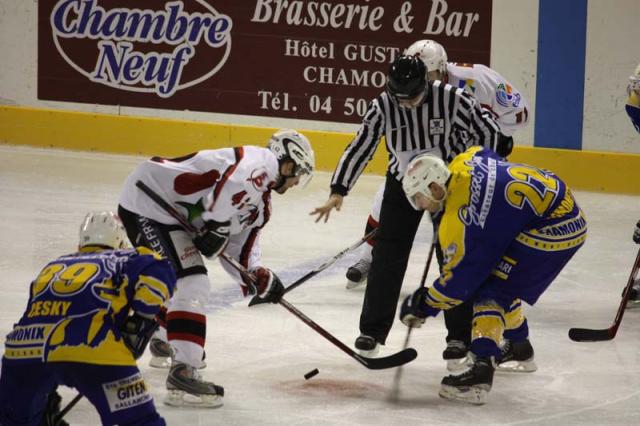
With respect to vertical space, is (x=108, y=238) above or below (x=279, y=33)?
below

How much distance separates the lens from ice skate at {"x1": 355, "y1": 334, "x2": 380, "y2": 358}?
474cm

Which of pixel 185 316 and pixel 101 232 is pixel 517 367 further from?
pixel 101 232

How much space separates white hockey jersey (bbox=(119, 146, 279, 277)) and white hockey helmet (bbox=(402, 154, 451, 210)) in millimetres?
447

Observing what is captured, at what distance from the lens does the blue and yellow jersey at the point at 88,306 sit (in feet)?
10.8

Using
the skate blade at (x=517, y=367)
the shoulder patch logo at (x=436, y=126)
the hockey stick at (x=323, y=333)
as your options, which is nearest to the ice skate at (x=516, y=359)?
the skate blade at (x=517, y=367)

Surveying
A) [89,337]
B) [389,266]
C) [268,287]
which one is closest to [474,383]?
[389,266]

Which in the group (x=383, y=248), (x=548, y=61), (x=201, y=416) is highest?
(x=548, y=61)

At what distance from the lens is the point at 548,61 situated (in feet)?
26.6

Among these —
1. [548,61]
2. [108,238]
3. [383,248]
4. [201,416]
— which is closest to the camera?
[108,238]

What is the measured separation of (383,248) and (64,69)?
4.69m

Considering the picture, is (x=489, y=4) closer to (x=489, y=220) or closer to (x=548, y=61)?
(x=548, y=61)

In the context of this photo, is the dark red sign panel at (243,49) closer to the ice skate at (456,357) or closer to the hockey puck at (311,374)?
the ice skate at (456,357)

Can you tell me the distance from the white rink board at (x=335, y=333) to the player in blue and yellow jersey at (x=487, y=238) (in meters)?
0.23

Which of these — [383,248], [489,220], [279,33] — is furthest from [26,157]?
[489,220]
